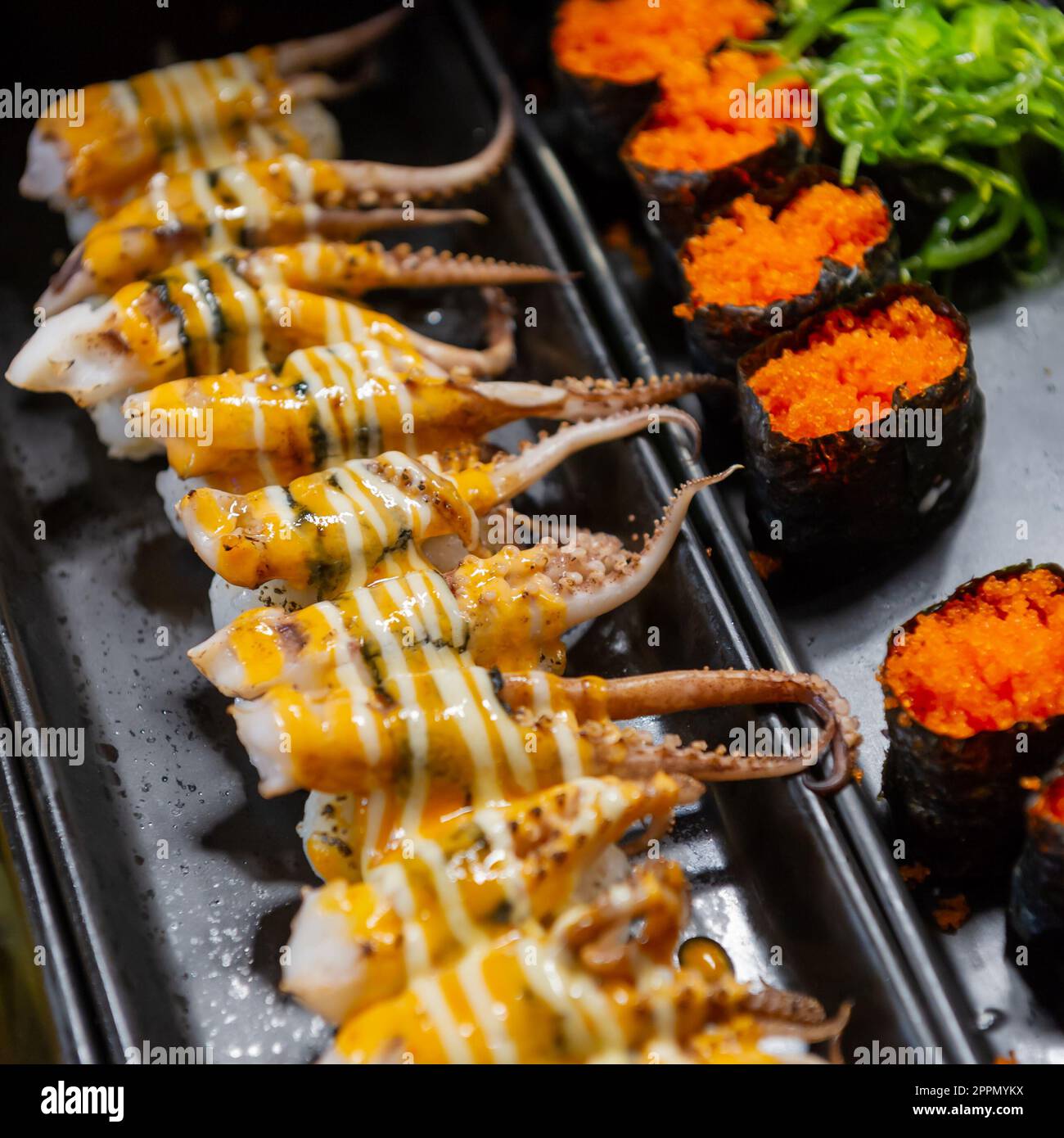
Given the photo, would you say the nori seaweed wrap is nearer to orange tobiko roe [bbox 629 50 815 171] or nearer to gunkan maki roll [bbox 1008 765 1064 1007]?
gunkan maki roll [bbox 1008 765 1064 1007]

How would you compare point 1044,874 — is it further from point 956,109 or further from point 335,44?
point 335,44

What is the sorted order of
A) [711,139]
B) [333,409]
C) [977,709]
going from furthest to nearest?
[711,139], [333,409], [977,709]

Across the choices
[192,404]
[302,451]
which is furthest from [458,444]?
[192,404]

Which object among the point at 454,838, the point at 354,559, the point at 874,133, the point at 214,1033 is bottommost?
the point at 214,1033

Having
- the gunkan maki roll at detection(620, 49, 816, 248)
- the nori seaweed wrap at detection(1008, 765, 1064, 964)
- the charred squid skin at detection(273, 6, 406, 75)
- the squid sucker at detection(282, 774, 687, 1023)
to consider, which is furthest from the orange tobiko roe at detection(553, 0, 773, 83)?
the nori seaweed wrap at detection(1008, 765, 1064, 964)

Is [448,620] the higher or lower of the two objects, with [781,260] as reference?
lower

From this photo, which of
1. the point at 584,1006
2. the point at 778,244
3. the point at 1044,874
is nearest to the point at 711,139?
the point at 778,244

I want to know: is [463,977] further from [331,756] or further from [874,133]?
[874,133]
